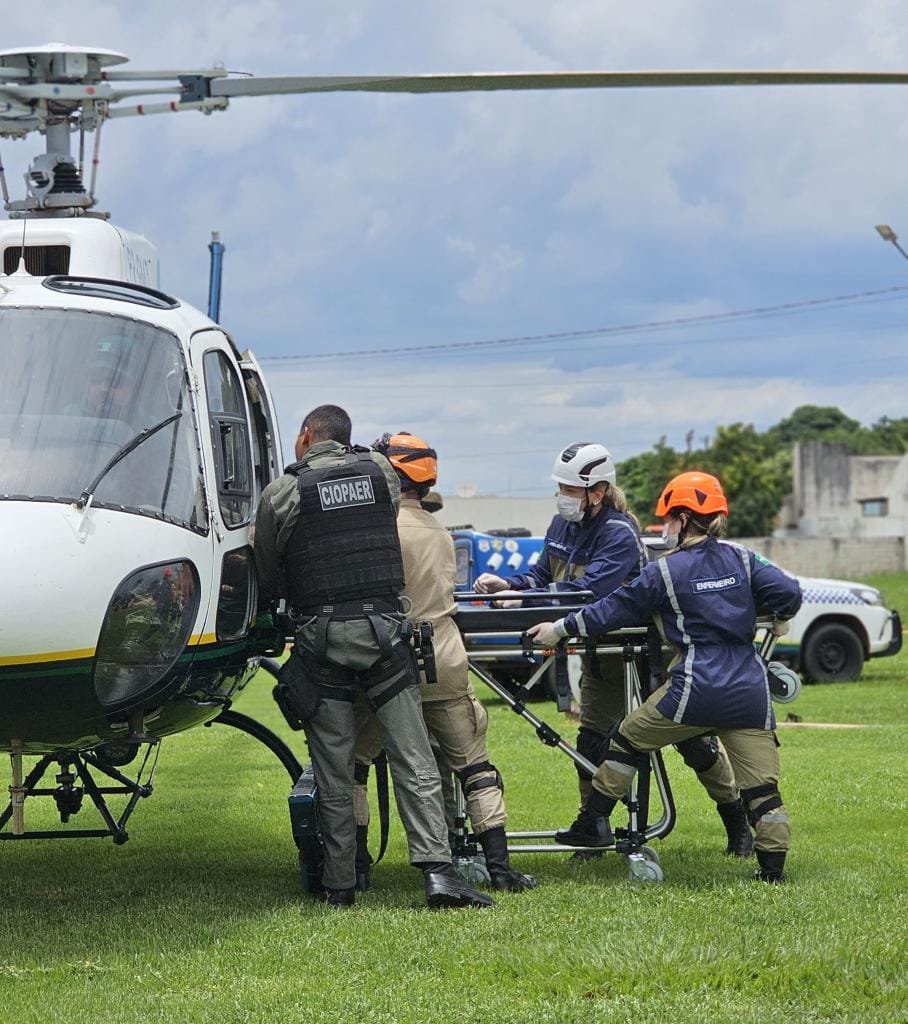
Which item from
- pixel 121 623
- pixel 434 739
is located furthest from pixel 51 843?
pixel 121 623

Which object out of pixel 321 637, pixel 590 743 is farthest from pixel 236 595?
pixel 590 743

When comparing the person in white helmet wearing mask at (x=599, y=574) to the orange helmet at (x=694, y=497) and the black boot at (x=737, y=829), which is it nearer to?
the black boot at (x=737, y=829)

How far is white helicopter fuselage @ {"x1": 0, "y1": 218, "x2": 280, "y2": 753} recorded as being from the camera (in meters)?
5.59

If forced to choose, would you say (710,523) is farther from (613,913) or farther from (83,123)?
(83,123)

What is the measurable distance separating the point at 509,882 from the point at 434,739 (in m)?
0.74

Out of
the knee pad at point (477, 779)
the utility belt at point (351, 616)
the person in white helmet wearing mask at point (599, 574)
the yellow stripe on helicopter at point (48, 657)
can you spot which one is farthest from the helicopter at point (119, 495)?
the person in white helmet wearing mask at point (599, 574)

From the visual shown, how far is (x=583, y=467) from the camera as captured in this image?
7.77 meters

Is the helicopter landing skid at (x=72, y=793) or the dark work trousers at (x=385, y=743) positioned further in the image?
the dark work trousers at (x=385, y=743)

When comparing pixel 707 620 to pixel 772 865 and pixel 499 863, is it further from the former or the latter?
pixel 499 863

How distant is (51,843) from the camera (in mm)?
9422

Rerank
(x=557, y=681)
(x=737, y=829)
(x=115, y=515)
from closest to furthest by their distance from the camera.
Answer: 1. (x=115, y=515)
2. (x=557, y=681)
3. (x=737, y=829)

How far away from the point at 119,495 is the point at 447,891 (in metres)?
2.20

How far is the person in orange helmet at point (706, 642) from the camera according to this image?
696 centimetres

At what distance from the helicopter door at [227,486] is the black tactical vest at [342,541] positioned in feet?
0.85
